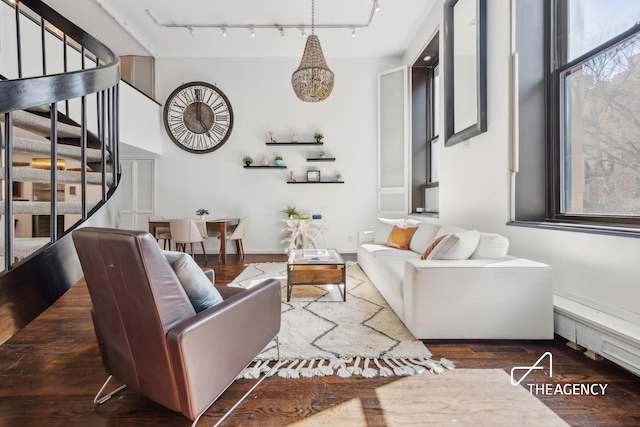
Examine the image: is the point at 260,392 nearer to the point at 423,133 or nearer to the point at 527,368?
the point at 527,368

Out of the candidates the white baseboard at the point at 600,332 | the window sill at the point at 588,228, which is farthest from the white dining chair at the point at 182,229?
the white baseboard at the point at 600,332

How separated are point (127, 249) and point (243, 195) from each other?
189 inches

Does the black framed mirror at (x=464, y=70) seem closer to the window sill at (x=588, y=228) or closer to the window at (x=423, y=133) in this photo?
the window sill at (x=588, y=228)

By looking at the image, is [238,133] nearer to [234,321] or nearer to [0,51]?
[0,51]

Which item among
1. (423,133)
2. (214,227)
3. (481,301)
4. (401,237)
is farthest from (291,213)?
(481,301)

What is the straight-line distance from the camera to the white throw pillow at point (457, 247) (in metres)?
2.34

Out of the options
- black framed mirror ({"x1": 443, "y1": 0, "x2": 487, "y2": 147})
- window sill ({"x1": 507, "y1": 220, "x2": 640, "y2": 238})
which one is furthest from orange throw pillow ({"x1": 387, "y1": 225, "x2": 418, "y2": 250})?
window sill ({"x1": 507, "y1": 220, "x2": 640, "y2": 238})

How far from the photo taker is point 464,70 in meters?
3.54

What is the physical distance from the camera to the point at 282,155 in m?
5.86

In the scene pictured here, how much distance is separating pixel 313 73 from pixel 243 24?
6.24ft

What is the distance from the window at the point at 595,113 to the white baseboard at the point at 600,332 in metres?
0.64

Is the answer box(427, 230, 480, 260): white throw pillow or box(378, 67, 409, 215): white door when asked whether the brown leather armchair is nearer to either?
box(427, 230, 480, 260): white throw pillow

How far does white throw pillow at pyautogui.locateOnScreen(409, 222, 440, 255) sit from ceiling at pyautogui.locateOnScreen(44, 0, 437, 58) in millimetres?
3177

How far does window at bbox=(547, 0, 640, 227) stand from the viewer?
2.03 metres
